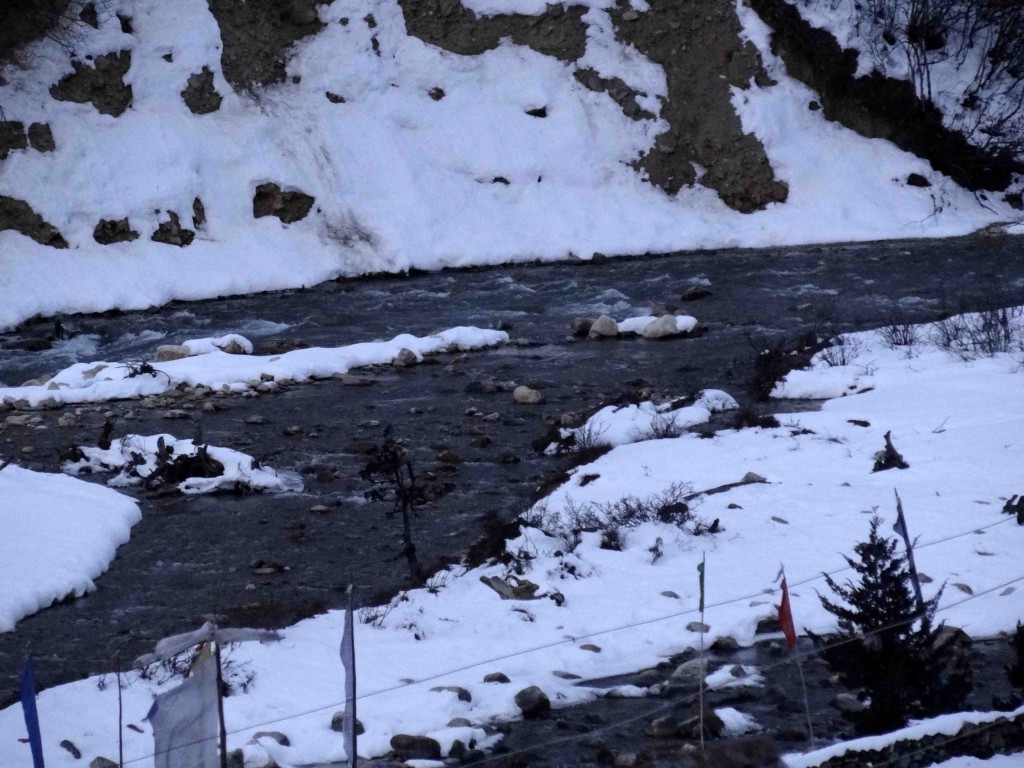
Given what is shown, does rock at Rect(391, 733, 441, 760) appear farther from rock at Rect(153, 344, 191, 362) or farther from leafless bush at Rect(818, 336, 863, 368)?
rock at Rect(153, 344, 191, 362)

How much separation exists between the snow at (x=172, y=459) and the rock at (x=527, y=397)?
3.13m

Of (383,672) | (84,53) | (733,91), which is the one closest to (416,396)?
(383,672)

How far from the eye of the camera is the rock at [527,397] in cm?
1239

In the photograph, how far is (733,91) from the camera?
83.8 ft

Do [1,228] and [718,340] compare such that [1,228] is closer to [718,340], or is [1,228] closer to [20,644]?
[718,340]

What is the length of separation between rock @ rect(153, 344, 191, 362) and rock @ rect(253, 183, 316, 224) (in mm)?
7583

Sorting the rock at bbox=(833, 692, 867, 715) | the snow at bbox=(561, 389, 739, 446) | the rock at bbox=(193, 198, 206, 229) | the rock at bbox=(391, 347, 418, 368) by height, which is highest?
the rock at bbox=(193, 198, 206, 229)

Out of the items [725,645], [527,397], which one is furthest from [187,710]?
[527,397]

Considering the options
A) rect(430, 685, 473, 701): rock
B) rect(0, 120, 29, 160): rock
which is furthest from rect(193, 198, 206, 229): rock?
rect(430, 685, 473, 701): rock

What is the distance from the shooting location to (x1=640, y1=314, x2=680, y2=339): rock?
15453 millimetres

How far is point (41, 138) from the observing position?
69.5 ft

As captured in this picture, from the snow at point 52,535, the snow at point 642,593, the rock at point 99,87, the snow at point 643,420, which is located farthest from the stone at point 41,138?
the snow at point 642,593

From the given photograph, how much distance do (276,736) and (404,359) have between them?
9.85 metres

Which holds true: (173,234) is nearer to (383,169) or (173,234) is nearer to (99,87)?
(99,87)
